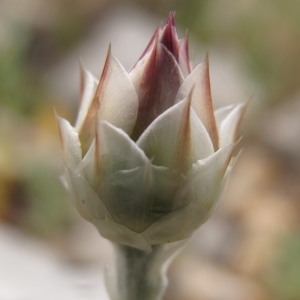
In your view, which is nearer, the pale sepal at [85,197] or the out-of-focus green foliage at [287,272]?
the pale sepal at [85,197]

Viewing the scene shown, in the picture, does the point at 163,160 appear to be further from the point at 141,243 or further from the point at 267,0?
the point at 267,0

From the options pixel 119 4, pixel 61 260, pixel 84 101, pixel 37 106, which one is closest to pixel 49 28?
pixel 119 4

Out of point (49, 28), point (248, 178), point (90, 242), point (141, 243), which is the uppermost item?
point (141, 243)

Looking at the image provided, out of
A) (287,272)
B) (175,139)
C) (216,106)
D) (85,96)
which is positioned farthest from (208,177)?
(216,106)

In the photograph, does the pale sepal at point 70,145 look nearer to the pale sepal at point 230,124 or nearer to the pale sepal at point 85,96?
the pale sepal at point 85,96

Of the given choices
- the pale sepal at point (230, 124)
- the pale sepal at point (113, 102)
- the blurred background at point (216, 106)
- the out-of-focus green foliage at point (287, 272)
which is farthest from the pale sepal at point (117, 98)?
the out-of-focus green foliage at point (287, 272)

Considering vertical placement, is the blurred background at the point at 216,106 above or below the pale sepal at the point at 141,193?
below

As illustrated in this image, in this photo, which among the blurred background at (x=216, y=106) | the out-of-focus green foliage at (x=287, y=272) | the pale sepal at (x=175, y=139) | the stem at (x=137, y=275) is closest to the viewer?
the pale sepal at (x=175, y=139)
